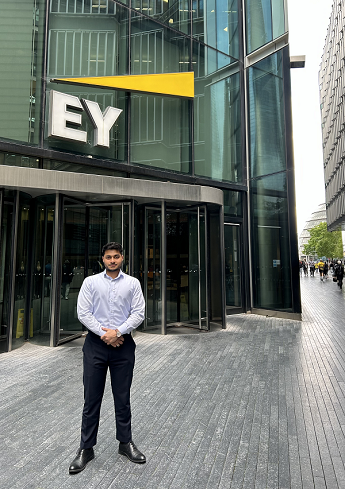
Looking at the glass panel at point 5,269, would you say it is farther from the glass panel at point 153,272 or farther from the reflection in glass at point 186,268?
the reflection in glass at point 186,268

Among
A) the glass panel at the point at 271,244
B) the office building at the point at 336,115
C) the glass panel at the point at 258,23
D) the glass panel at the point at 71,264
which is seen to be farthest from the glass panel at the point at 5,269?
the office building at the point at 336,115

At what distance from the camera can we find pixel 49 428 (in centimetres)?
372

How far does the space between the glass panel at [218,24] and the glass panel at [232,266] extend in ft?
22.5

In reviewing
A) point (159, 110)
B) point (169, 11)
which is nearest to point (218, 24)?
point (169, 11)

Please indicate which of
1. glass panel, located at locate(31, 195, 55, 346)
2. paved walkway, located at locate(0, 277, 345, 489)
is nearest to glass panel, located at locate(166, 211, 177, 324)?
paved walkway, located at locate(0, 277, 345, 489)

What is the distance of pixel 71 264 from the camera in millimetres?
8281

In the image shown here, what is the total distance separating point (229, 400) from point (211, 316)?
18.4 ft

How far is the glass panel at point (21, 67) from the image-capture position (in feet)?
26.7

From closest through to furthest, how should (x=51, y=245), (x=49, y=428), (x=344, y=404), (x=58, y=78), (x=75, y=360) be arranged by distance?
1. (x=49, y=428)
2. (x=344, y=404)
3. (x=75, y=360)
4. (x=51, y=245)
5. (x=58, y=78)

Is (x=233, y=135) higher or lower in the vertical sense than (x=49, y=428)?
higher

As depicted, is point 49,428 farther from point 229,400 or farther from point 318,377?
point 318,377

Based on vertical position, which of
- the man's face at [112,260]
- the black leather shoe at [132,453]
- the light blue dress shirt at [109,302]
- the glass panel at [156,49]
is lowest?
the black leather shoe at [132,453]

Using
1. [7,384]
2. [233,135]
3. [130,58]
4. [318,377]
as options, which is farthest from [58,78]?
[318,377]

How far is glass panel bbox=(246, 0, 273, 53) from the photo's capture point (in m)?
12.6
